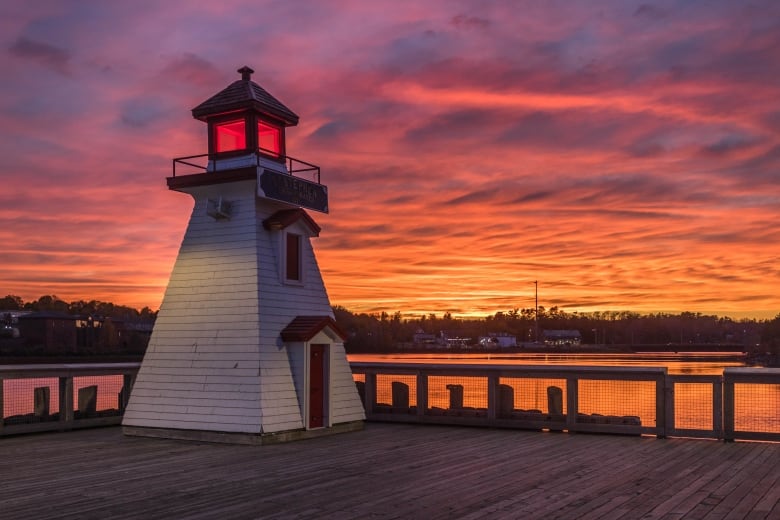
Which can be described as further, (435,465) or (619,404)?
(619,404)

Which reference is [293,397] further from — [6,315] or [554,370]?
[6,315]

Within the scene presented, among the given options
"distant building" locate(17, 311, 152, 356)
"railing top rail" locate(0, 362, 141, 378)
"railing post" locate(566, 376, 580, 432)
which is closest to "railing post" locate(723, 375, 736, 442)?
"railing post" locate(566, 376, 580, 432)

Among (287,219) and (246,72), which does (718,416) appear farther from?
(246,72)

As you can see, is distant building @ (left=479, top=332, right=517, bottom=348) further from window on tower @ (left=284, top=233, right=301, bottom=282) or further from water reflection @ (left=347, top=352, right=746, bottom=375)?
window on tower @ (left=284, top=233, right=301, bottom=282)

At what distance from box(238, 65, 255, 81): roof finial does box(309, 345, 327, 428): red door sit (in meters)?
5.73

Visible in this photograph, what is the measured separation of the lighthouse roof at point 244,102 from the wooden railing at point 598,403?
19.8 ft

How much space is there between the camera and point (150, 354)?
15383mm

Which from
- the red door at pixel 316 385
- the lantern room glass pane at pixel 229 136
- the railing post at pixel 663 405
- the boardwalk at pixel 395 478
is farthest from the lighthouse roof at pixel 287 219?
the railing post at pixel 663 405

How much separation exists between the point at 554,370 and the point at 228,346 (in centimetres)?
633

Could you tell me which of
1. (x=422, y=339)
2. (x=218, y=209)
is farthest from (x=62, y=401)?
(x=422, y=339)

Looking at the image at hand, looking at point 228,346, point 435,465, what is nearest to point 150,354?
point 228,346

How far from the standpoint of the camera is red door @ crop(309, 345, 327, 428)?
49.4ft

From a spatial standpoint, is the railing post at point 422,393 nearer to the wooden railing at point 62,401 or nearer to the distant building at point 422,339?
the wooden railing at point 62,401

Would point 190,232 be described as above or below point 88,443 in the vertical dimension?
above
